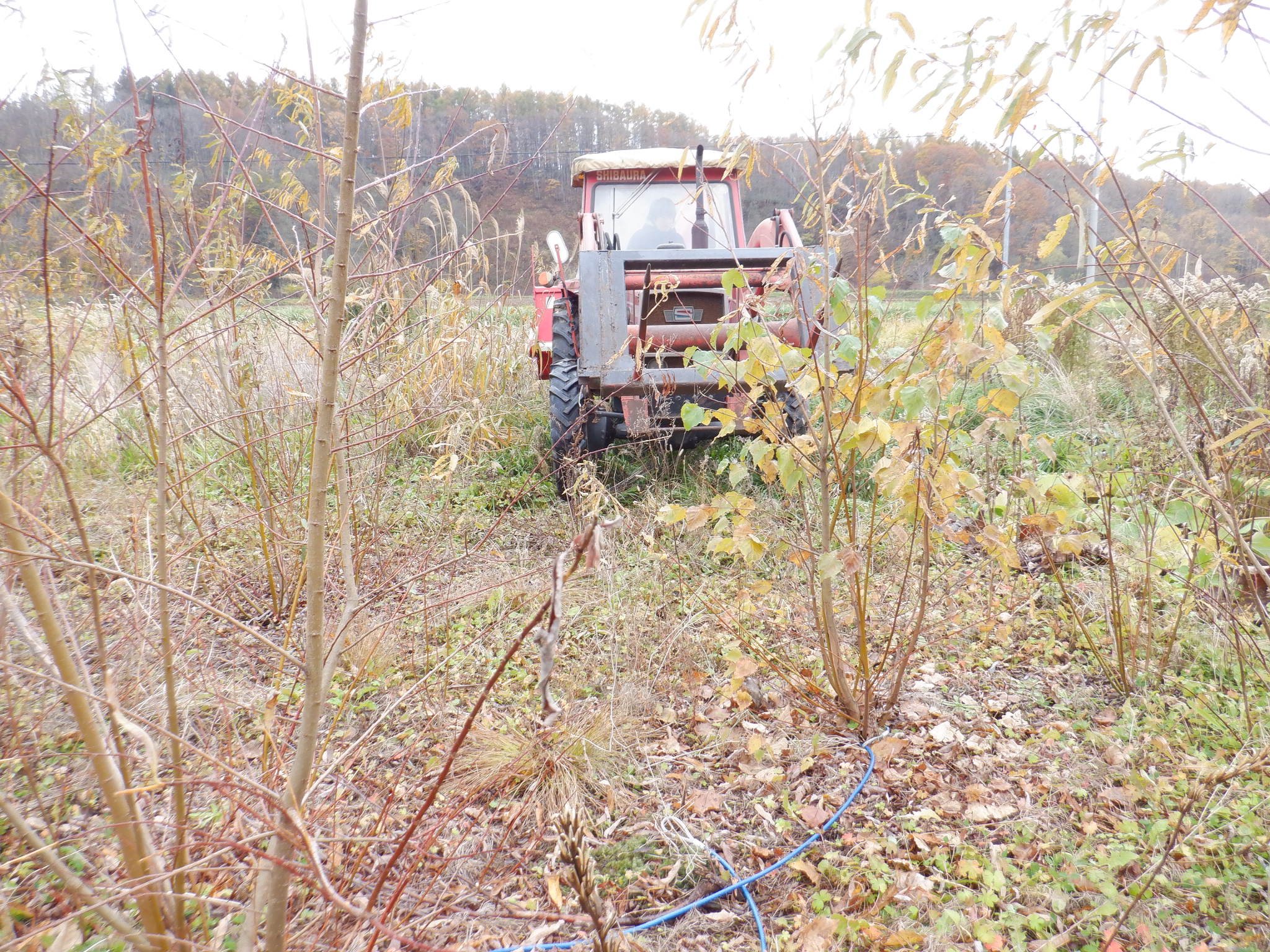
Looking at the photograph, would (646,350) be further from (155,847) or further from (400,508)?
(155,847)

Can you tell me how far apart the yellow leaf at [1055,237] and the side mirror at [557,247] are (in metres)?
4.41

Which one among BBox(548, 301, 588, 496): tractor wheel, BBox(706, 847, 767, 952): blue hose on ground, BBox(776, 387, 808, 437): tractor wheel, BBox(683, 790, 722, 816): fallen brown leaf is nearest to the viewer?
BBox(706, 847, 767, 952): blue hose on ground

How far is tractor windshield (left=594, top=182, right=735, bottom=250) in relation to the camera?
6.28 meters

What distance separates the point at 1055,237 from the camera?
173 cm

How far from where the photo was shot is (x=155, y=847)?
1517 mm

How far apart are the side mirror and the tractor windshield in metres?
0.48

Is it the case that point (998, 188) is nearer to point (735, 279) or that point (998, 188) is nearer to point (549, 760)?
point (735, 279)

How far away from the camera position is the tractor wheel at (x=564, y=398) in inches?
196

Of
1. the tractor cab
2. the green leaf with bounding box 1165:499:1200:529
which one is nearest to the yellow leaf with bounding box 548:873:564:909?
the green leaf with bounding box 1165:499:1200:529

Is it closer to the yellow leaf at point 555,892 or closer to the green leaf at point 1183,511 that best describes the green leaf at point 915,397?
the green leaf at point 1183,511

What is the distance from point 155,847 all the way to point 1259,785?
276 centimetres

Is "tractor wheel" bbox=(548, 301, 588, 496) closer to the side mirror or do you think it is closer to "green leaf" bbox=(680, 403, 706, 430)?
the side mirror

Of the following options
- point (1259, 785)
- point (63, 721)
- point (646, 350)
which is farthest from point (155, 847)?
point (646, 350)

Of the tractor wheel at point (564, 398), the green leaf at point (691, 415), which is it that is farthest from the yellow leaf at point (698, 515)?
the tractor wheel at point (564, 398)
